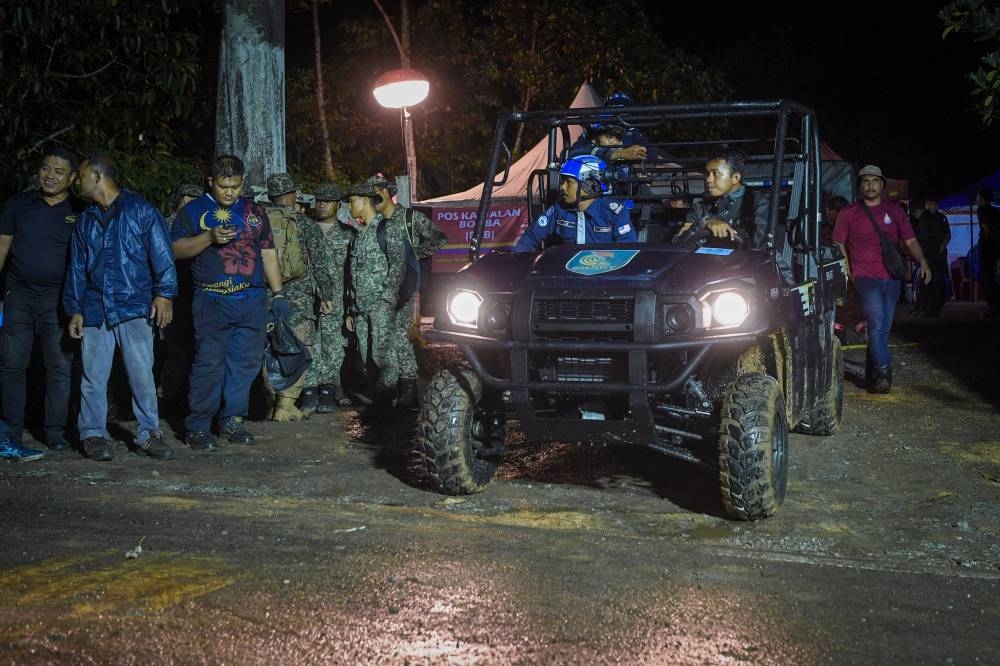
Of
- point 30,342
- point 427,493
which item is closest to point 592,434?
point 427,493

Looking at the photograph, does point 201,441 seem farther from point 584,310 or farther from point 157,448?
point 584,310

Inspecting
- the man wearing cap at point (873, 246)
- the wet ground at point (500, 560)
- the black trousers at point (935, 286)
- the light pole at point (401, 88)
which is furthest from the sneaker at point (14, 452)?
the black trousers at point (935, 286)

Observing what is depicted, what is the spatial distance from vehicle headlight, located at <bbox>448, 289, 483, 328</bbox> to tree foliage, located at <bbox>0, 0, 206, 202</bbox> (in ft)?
18.0

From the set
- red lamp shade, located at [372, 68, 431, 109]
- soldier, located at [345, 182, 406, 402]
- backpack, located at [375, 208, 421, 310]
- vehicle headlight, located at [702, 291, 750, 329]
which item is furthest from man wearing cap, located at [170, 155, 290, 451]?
red lamp shade, located at [372, 68, 431, 109]

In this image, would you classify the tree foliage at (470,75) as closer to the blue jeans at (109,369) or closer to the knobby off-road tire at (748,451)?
the blue jeans at (109,369)

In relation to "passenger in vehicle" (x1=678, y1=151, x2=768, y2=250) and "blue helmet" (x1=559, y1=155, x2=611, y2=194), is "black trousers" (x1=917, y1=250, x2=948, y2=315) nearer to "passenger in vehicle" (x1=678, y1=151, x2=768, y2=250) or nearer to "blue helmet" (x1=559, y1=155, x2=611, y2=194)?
"passenger in vehicle" (x1=678, y1=151, x2=768, y2=250)

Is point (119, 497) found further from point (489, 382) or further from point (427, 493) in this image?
point (489, 382)

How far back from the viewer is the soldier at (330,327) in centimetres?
977

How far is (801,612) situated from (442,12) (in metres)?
23.4

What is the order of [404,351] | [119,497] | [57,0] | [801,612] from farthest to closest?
[57,0], [404,351], [119,497], [801,612]

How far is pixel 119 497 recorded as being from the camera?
21.3 feet

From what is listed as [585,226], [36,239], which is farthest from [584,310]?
[36,239]

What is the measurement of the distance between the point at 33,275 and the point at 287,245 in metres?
2.04

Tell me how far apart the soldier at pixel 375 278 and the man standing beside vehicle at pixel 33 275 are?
2.66 meters
